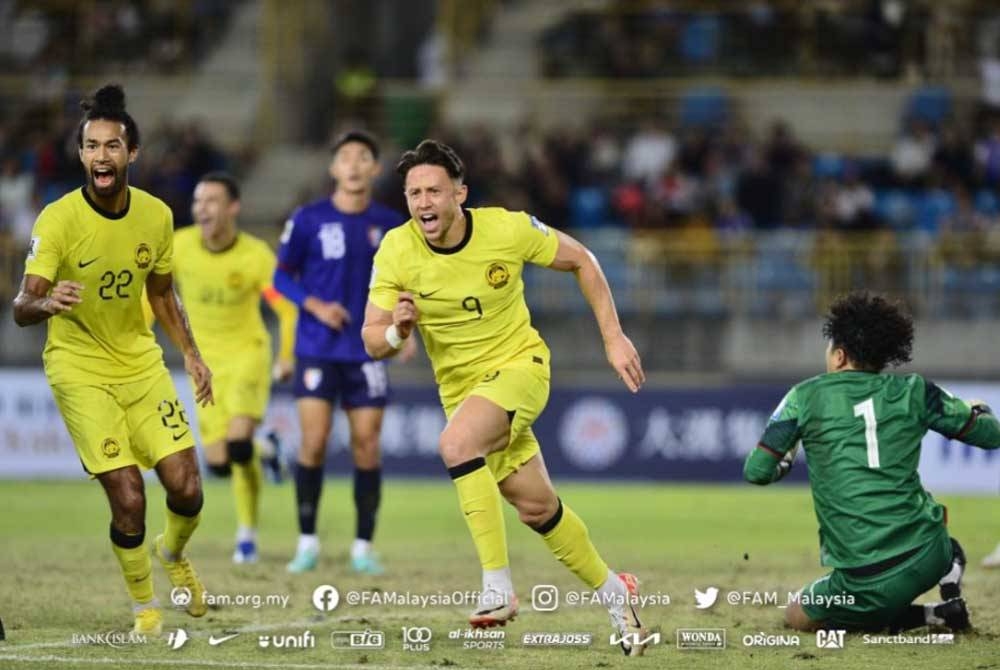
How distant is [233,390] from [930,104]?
52.1ft

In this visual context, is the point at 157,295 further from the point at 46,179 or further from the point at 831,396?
the point at 46,179

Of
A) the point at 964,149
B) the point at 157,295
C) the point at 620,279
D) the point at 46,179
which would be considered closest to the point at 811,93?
the point at 964,149

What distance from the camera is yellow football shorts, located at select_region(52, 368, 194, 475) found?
901 centimetres

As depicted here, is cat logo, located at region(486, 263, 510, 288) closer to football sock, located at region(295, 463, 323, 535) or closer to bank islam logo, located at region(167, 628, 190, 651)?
bank islam logo, located at region(167, 628, 190, 651)

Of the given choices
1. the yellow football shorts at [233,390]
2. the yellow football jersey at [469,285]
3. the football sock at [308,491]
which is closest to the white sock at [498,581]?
the yellow football jersey at [469,285]

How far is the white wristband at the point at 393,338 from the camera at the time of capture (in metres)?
8.55

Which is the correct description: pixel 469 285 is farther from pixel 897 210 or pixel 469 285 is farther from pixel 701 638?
pixel 897 210

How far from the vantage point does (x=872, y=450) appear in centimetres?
845

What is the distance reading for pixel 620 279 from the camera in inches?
914

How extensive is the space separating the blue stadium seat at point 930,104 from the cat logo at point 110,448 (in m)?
19.0

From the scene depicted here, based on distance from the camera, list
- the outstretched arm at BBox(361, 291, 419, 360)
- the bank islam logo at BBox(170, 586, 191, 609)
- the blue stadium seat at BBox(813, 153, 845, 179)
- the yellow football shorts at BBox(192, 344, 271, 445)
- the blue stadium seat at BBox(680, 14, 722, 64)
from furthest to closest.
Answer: the blue stadium seat at BBox(680, 14, 722, 64) → the blue stadium seat at BBox(813, 153, 845, 179) → the yellow football shorts at BBox(192, 344, 271, 445) → the bank islam logo at BBox(170, 586, 191, 609) → the outstretched arm at BBox(361, 291, 419, 360)

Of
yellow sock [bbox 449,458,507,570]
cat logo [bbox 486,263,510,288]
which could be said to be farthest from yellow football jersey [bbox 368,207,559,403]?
yellow sock [bbox 449,458,507,570]

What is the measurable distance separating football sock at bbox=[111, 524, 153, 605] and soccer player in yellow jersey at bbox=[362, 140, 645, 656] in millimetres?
1546

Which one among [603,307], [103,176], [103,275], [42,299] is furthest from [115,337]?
[603,307]
